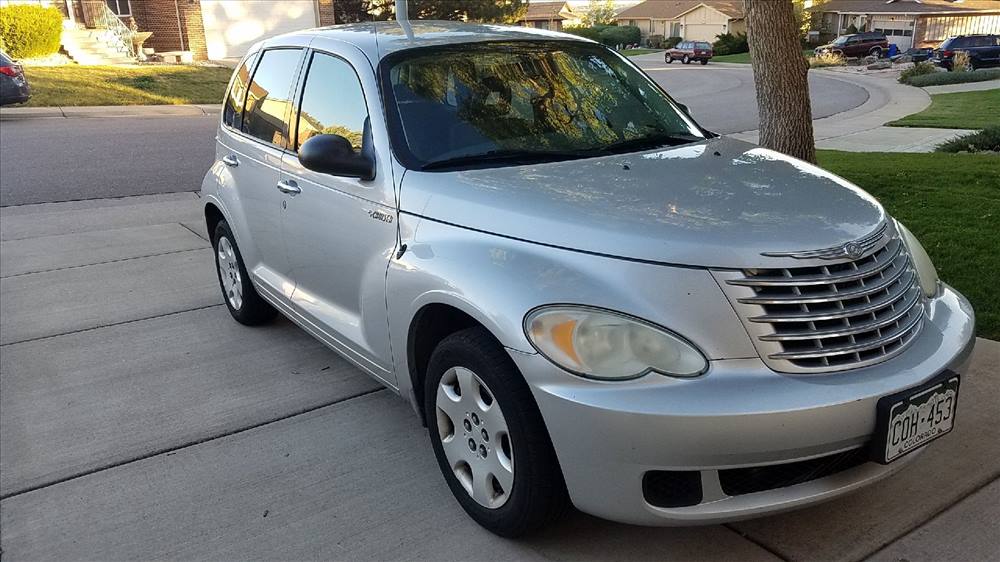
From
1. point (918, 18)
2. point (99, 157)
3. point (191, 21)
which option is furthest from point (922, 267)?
point (918, 18)

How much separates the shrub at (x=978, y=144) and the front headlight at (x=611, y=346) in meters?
10.9

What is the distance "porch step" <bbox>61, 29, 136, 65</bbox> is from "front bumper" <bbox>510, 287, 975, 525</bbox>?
28.1m

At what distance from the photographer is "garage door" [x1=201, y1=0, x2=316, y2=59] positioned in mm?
29859

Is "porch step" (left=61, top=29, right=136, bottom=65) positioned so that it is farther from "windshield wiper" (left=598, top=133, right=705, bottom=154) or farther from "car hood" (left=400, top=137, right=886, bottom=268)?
"car hood" (left=400, top=137, right=886, bottom=268)

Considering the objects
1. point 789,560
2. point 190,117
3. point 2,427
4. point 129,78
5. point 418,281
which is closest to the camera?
point 789,560

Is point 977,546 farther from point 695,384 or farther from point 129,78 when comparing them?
point 129,78

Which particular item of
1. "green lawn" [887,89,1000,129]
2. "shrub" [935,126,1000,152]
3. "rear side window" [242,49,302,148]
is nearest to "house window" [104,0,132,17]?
"green lawn" [887,89,1000,129]

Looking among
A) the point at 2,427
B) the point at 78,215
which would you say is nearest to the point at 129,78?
the point at 78,215

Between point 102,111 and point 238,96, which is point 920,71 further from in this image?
point 238,96

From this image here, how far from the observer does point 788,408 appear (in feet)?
7.72

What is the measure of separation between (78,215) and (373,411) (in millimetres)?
6310

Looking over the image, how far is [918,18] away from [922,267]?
61336 mm

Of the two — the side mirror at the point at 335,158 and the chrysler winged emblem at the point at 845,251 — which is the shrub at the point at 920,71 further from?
the side mirror at the point at 335,158

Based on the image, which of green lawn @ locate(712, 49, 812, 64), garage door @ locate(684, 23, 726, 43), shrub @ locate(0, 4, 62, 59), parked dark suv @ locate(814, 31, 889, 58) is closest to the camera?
shrub @ locate(0, 4, 62, 59)
